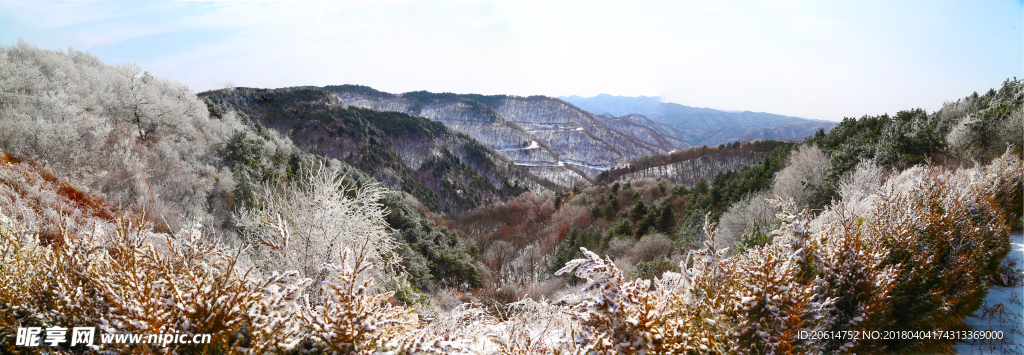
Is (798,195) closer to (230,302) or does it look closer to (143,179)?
(230,302)

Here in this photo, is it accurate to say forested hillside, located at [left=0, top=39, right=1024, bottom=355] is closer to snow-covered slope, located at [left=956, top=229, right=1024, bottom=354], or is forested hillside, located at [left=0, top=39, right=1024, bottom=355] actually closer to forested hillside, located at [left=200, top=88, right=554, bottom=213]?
snow-covered slope, located at [left=956, top=229, right=1024, bottom=354]

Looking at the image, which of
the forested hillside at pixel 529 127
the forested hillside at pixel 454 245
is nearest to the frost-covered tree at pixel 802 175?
the forested hillside at pixel 454 245

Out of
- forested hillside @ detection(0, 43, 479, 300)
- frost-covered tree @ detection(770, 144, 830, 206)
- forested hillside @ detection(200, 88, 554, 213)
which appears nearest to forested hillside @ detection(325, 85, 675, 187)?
forested hillside @ detection(200, 88, 554, 213)

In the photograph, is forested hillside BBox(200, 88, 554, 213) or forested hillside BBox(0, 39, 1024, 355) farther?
forested hillside BBox(200, 88, 554, 213)

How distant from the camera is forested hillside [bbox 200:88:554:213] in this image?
76.0 m

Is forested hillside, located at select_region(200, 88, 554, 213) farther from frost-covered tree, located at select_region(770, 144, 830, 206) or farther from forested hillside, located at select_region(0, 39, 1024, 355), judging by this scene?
frost-covered tree, located at select_region(770, 144, 830, 206)

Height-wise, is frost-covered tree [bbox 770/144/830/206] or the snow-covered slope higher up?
frost-covered tree [bbox 770/144/830/206]

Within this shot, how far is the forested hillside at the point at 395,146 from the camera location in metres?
76.0

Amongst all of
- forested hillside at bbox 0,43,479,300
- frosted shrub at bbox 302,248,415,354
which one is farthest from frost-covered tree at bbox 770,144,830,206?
frosted shrub at bbox 302,248,415,354

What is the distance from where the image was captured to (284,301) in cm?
280

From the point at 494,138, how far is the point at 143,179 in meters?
131

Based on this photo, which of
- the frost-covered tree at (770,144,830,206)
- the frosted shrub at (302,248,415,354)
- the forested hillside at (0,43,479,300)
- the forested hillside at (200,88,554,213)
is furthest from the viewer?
the forested hillside at (200,88,554,213)

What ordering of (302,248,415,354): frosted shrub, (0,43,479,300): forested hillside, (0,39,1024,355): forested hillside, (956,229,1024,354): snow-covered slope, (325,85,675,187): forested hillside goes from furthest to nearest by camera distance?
(325,85,675,187): forested hillside, (0,43,479,300): forested hillside, (956,229,1024,354): snow-covered slope, (0,39,1024,355): forested hillside, (302,248,415,354): frosted shrub

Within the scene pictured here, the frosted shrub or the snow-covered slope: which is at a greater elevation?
the frosted shrub
